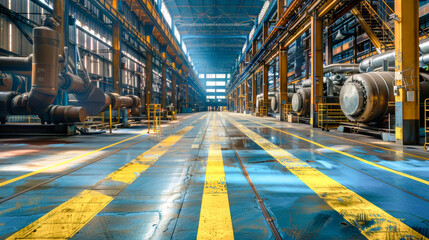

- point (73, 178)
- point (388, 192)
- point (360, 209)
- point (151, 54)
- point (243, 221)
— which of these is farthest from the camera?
point (151, 54)

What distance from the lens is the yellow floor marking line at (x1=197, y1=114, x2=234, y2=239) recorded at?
2.08 metres

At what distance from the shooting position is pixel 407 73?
23.5 feet

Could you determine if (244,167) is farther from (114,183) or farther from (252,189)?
(114,183)

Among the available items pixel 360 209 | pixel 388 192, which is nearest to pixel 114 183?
pixel 360 209

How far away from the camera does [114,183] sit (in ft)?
11.5

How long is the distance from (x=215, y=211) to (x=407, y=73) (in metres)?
8.06

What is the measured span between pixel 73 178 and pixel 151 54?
900 inches

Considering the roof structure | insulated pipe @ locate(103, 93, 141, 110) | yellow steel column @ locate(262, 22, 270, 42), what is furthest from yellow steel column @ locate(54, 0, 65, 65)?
the roof structure

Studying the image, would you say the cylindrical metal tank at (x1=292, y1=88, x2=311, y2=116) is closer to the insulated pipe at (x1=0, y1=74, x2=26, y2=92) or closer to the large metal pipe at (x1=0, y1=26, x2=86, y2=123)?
the large metal pipe at (x1=0, y1=26, x2=86, y2=123)

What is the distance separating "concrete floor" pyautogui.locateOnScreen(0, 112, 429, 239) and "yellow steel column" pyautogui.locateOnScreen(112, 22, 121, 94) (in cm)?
1219

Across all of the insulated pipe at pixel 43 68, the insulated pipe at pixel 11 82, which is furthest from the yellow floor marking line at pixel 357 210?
the insulated pipe at pixel 11 82

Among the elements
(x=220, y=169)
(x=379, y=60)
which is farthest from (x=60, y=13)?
(x=379, y=60)

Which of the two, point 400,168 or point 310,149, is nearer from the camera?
point 400,168

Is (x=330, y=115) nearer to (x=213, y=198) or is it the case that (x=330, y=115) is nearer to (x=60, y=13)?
(x=213, y=198)
